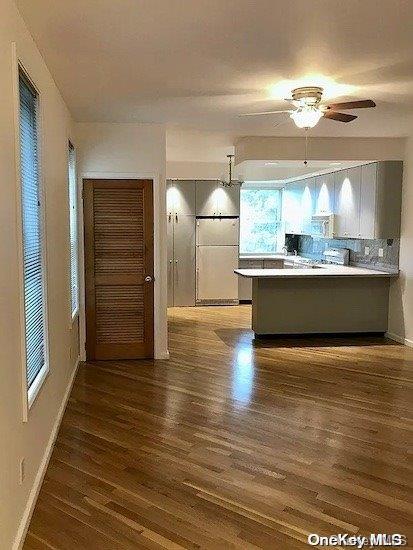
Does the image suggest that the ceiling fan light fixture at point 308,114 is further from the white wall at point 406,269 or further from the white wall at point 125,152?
the white wall at point 406,269

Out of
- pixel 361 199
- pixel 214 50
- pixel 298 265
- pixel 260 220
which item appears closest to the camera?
pixel 214 50

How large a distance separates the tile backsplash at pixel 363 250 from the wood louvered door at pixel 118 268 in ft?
10.9

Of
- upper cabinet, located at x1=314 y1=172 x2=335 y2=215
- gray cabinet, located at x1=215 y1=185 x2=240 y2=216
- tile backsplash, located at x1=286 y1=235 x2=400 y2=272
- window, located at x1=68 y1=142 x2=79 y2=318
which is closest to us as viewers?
window, located at x1=68 y1=142 x2=79 y2=318

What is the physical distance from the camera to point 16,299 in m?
2.36

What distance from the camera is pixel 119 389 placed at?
15.2 feet

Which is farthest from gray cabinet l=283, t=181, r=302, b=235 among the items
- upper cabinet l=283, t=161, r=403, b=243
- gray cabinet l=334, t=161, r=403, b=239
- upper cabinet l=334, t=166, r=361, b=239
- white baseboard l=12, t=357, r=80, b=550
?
white baseboard l=12, t=357, r=80, b=550

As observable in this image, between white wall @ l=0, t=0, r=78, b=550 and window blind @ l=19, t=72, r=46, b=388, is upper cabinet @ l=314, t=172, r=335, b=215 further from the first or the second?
window blind @ l=19, t=72, r=46, b=388

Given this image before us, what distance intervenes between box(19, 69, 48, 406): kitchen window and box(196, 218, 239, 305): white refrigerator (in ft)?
19.9

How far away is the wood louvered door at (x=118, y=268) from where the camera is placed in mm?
5508

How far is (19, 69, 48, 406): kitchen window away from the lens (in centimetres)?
280

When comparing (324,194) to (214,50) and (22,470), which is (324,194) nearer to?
(214,50)

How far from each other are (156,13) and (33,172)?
1.21 metres

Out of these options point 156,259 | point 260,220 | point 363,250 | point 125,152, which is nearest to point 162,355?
point 156,259

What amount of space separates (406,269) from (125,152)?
3.78 meters
